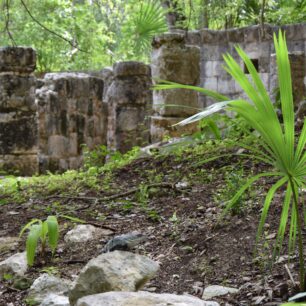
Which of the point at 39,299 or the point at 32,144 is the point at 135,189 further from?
the point at 32,144

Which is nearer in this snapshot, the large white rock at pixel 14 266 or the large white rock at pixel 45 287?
the large white rock at pixel 45 287

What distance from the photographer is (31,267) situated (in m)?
2.64

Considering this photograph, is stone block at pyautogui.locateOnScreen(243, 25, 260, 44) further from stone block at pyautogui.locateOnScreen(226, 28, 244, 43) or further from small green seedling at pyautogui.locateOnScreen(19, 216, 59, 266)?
small green seedling at pyautogui.locateOnScreen(19, 216, 59, 266)

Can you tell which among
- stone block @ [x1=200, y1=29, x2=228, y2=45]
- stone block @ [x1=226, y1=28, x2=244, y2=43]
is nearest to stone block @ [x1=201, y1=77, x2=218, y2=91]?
stone block @ [x1=200, y1=29, x2=228, y2=45]

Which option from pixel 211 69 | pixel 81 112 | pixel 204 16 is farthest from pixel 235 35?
pixel 81 112

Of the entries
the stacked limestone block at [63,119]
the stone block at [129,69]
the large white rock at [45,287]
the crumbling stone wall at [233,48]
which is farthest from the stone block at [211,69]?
the large white rock at [45,287]

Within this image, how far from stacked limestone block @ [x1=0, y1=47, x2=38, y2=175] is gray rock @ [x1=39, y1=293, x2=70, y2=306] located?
5.14m

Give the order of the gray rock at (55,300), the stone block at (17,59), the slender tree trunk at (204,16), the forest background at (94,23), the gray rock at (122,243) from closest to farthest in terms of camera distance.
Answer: the gray rock at (55,300), the gray rock at (122,243), the stone block at (17,59), the slender tree trunk at (204,16), the forest background at (94,23)

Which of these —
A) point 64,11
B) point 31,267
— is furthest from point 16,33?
point 31,267

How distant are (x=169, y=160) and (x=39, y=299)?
246 cm

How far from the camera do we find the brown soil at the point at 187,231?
2123mm

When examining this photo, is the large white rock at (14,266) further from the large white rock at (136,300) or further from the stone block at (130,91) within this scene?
the stone block at (130,91)

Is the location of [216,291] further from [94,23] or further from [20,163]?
[94,23]

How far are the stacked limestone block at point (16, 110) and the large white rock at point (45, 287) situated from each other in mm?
4942
